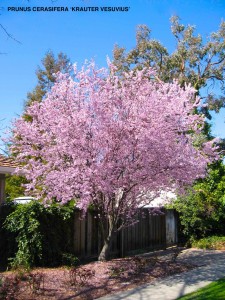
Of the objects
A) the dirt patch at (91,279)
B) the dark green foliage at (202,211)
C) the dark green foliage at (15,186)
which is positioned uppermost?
the dark green foliage at (15,186)

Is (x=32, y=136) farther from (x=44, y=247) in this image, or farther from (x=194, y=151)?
(x=194, y=151)

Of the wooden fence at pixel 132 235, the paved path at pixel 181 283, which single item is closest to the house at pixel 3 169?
the wooden fence at pixel 132 235

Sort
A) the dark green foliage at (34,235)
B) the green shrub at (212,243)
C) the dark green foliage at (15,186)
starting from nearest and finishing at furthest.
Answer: the dark green foliage at (34,235), the green shrub at (212,243), the dark green foliage at (15,186)

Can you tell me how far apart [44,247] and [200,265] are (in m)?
4.60

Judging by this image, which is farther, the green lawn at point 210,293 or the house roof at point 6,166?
the house roof at point 6,166

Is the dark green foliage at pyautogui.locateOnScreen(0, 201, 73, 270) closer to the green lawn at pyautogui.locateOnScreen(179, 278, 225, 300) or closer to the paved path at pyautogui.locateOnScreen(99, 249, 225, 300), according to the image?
the paved path at pyautogui.locateOnScreen(99, 249, 225, 300)

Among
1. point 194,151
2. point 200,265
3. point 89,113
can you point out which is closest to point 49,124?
point 89,113

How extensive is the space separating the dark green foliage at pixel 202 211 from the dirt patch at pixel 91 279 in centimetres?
488

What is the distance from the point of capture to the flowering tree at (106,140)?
935 cm

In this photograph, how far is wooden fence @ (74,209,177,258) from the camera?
11336 mm

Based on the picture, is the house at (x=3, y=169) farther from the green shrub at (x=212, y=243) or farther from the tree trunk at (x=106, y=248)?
the green shrub at (x=212, y=243)

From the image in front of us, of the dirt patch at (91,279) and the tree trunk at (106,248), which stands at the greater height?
the tree trunk at (106,248)

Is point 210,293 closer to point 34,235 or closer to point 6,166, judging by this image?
point 34,235

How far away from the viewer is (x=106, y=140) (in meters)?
9.58
